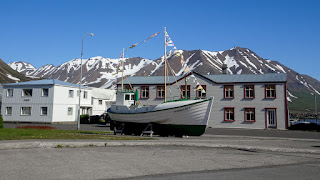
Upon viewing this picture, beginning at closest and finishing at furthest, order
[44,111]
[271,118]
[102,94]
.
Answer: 1. [271,118]
2. [44,111]
3. [102,94]

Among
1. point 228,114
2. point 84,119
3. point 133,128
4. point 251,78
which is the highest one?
point 251,78

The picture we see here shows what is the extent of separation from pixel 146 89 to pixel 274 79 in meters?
19.7

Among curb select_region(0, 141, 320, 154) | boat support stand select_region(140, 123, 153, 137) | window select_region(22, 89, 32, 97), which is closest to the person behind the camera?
curb select_region(0, 141, 320, 154)

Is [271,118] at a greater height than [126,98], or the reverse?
[126,98]

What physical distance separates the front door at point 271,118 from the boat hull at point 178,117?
20784mm

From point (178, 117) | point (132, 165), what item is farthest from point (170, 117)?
point (132, 165)

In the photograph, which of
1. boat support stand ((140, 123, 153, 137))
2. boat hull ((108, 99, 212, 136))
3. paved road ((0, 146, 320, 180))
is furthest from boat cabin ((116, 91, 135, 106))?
paved road ((0, 146, 320, 180))

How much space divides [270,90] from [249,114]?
457 centimetres

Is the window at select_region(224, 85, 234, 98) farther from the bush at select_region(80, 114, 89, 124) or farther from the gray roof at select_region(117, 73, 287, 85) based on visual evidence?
the bush at select_region(80, 114, 89, 124)

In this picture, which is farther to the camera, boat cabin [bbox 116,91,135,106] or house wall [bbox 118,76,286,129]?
house wall [bbox 118,76,286,129]

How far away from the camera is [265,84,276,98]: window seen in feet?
130

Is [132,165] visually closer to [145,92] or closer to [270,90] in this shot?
[270,90]

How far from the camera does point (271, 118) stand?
3922 cm

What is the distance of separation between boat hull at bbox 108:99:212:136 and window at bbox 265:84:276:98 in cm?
2120
